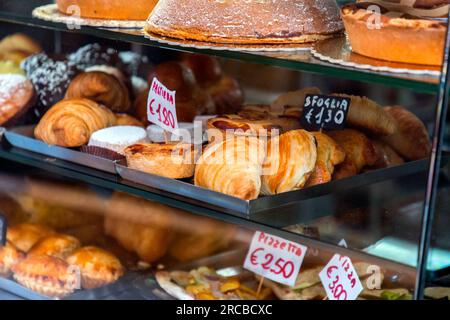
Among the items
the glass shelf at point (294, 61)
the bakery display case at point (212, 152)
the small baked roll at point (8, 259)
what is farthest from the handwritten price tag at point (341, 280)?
the small baked roll at point (8, 259)

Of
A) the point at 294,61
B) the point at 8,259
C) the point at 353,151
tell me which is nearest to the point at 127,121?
the point at 8,259

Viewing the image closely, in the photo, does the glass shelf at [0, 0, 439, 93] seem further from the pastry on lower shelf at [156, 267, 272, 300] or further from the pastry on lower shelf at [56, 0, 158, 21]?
the pastry on lower shelf at [156, 267, 272, 300]

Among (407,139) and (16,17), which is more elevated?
(16,17)

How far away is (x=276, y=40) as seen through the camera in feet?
4.60

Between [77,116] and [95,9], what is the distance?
0.25 meters

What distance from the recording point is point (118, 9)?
1.67 m

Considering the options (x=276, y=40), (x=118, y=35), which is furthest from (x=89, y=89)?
(x=276, y=40)

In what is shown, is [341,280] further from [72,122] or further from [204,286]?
[72,122]

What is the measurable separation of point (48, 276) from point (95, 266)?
11 centimetres

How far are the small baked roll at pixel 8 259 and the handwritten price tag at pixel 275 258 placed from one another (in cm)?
58

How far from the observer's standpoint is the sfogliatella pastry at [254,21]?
1.40 metres

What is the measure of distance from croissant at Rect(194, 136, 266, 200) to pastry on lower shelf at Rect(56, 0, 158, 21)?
0.38 metres

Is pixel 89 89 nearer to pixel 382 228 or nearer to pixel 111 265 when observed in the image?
pixel 111 265

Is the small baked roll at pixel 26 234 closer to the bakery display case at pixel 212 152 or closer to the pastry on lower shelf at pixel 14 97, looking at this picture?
the bakery display case at pixel 212 152
